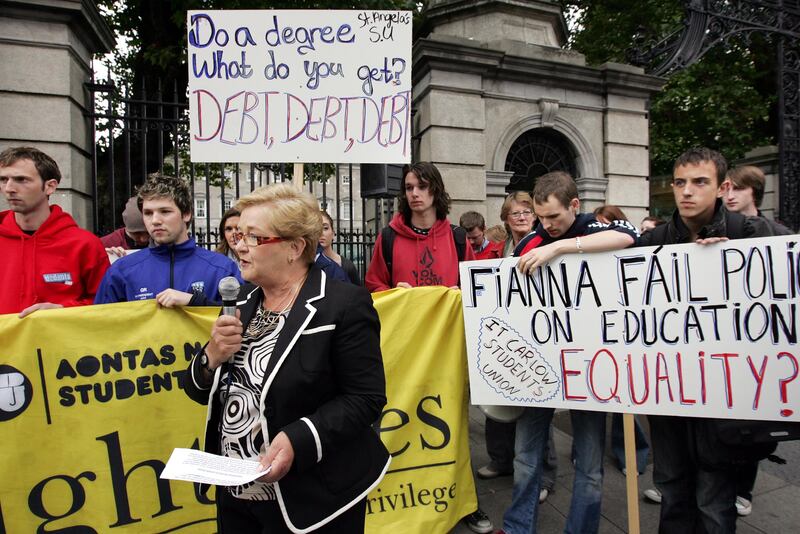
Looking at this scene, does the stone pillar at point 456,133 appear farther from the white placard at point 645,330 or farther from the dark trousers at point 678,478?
the dark trousers at point 678,478

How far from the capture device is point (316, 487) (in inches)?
61.6

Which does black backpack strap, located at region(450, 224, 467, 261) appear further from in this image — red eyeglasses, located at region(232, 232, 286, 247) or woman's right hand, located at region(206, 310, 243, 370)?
woman's right hand, located at region(206, 310, 243, 370)

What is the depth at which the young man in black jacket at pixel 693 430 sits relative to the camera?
2.28 meters

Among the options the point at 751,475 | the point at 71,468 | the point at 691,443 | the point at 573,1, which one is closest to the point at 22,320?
the point at 71,468

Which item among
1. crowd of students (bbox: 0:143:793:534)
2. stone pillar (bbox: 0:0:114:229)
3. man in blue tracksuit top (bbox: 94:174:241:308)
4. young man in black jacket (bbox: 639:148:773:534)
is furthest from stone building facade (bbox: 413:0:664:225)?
man in blue tracksuit top (bbox: 94:174:241:308)

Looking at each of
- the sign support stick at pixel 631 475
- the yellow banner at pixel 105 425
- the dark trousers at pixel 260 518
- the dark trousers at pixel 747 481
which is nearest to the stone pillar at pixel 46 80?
the yellow banner at pixel 105 425

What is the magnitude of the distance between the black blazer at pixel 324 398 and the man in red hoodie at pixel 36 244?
147 cm

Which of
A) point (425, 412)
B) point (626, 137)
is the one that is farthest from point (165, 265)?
point (626, 137)

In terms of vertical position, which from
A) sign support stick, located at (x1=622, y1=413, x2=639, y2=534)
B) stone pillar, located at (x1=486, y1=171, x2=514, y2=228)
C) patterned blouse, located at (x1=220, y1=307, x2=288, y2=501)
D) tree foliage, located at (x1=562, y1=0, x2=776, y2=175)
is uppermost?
tree foliage, located at (x1=562, y1=0, x2=776, y2=175)

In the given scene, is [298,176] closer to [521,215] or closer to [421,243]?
[421,243]

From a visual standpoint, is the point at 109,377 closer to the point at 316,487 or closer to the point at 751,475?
the point at 316,487

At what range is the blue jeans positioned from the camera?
263 centimetres

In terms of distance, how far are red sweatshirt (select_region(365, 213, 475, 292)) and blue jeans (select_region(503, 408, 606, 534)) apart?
1136 millimetres

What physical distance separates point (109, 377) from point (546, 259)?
2.21 m
